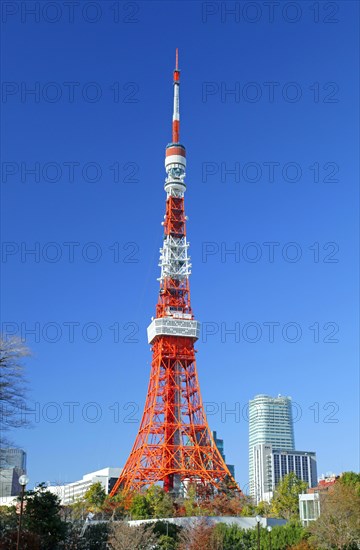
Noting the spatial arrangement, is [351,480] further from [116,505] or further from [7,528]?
[7,528]

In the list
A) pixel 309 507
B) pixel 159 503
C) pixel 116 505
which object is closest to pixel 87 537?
pixel 159 503

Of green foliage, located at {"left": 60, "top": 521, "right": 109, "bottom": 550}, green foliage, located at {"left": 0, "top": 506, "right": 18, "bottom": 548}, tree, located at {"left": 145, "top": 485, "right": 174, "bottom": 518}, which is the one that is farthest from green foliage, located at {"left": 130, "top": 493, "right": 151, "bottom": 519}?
green foliage, located at {"left": 0, "top": 506, "right": 18, "bottom": 548}

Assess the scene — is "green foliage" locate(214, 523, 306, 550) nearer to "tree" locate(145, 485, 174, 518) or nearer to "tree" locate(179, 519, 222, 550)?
"tree" locate(179, 519, 222, 550)

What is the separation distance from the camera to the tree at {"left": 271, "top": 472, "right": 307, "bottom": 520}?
64.5m

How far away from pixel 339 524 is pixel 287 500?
2575 centimetres

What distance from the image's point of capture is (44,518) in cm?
3369

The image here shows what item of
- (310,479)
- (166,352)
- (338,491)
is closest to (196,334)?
(166,352)

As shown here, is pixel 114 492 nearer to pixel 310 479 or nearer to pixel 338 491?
pixel 338 491

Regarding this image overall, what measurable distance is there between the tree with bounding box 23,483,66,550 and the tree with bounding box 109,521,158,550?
467 cm

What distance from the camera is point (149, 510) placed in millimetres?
54500

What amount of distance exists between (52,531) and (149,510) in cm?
2218

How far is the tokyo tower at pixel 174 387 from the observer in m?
64.1

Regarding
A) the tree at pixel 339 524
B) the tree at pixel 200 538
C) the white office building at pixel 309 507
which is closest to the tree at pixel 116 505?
the tree at pixel 200 538

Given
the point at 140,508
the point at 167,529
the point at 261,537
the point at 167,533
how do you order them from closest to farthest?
the point at 261,537 < the point at 167,533 < the point at 167,529 < the point at 140,508
